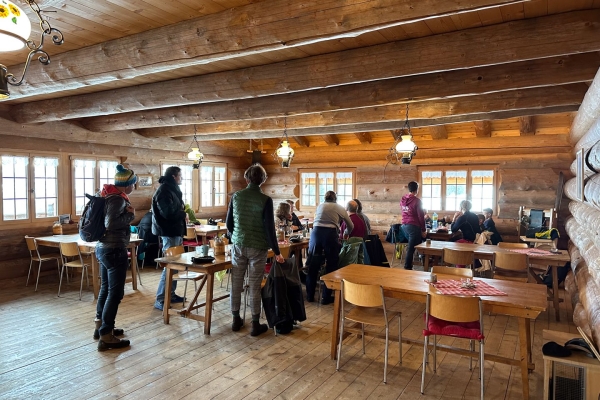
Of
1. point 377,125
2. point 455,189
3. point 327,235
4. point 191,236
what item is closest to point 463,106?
point 377,125

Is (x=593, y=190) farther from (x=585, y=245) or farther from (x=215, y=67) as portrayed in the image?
(x=215, y=67)

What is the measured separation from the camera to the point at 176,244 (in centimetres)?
558

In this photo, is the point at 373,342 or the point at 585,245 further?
the point at 585,245

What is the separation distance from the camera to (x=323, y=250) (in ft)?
19.1

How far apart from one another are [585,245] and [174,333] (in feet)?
16.2

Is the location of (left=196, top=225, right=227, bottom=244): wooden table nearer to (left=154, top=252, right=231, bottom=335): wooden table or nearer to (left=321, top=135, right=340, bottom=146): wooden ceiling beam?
(left=154, top=252, right=231, bottom=335): wooden table

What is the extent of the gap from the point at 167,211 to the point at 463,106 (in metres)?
4.35

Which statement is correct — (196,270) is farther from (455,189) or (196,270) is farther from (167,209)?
(455,189)

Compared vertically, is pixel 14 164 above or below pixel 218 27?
below

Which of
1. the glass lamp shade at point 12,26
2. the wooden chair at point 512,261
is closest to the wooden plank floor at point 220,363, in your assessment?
the wooden chair at point 512,261

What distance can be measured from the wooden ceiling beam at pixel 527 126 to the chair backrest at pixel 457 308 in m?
6.46

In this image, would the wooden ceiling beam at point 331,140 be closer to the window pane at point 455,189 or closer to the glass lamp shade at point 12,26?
the window pane at point 455,189

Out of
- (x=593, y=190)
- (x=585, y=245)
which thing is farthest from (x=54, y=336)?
(x=585, y=245)

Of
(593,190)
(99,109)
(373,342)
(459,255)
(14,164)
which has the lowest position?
(373,342)
